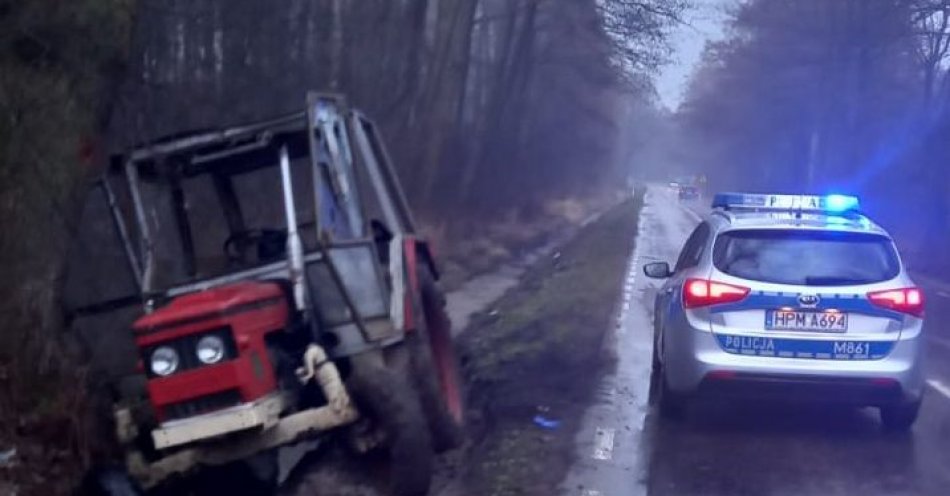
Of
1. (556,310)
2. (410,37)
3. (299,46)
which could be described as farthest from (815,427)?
(410,37)

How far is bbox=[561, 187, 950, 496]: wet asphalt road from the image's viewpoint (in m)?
9.95

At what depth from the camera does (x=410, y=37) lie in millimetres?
31141

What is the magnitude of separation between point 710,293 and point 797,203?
1420mm

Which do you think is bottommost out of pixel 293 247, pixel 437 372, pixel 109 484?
pixel 437 372

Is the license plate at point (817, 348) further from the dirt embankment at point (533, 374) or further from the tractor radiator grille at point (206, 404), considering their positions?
the tractor radiator grille at point (206, 404)

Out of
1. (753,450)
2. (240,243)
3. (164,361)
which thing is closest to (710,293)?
(753,450)

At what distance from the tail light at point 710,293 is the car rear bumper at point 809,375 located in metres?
0.23

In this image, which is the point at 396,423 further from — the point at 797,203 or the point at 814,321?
the point at 797,203

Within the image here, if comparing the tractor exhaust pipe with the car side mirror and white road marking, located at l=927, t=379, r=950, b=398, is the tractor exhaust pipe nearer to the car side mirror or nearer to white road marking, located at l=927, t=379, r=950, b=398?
the car side mirror

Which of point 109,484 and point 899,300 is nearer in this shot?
point 109,484

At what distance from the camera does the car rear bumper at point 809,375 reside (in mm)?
11195

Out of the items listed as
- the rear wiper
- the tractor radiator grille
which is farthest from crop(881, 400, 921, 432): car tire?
the tractor radiator grille

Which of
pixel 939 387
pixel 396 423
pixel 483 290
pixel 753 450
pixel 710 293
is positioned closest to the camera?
pixel 396 423

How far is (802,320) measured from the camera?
36.9 ft
